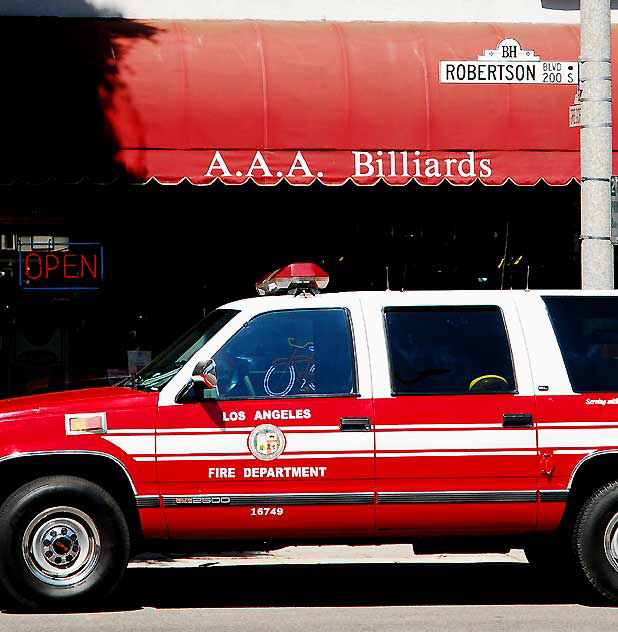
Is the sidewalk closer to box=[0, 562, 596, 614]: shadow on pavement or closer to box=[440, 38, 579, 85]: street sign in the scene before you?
box=[0, 562, 596, 614]: shadow on pavement

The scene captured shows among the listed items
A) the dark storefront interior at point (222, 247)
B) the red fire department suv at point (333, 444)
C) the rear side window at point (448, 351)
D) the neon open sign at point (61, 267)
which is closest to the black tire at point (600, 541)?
the red fire department suv at point (333, 444)

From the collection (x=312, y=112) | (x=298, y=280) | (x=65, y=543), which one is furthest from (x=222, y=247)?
(x=65, y=543)

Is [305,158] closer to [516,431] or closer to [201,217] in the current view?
[201,217]

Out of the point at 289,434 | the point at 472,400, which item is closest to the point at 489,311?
the point at 472,400

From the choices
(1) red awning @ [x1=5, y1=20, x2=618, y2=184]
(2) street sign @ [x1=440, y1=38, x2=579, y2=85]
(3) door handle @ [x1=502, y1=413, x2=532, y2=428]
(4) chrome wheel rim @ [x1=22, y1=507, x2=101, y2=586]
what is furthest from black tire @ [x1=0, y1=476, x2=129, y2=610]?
(2) street sign @ [x1=440, y1=38, x2=579, y2=85]

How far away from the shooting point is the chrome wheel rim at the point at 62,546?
757cm

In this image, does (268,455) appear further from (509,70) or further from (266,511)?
(509,70)

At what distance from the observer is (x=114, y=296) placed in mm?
14805

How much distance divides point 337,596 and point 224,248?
7145 mm

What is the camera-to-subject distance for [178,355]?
26.6 ft

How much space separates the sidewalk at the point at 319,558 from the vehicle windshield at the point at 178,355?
210cm

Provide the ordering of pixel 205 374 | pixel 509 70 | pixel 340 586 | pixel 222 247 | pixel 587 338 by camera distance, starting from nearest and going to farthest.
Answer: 1. pixel 205 374
2. pixel 587 338
3. pixel 340 586
4. pixel 509 70
5. pixel 222 247

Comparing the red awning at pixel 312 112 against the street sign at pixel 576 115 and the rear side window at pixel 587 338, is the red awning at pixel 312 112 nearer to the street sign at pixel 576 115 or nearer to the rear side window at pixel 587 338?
the street sign at pixel 576 115

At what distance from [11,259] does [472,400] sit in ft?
26.4
